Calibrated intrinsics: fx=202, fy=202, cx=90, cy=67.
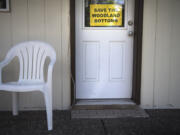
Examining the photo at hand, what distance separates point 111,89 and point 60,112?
84 centimetres

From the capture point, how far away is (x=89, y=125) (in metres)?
2.32

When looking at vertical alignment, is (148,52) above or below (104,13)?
below

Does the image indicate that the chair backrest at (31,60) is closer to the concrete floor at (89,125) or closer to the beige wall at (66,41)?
the beige wall at (66,41)

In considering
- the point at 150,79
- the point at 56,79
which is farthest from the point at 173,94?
the point at 56,79

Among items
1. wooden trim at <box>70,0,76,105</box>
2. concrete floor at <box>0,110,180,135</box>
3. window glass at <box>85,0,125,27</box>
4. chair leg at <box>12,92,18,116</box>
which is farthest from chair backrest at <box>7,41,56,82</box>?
window glass at <box>85,0,125,27</box>

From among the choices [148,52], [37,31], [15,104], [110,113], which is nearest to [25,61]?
[37,31]

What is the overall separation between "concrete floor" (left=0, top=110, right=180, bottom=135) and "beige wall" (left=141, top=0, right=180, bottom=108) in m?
0.30

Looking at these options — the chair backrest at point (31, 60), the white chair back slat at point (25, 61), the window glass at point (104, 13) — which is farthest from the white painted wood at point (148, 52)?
the white chair back slat at point (25, 61)

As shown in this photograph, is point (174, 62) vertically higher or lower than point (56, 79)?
higher

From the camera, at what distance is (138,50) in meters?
2.81

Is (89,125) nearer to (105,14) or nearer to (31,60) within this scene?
(31,60)

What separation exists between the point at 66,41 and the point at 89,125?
116 centimetres

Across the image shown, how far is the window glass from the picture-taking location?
9.58 feet

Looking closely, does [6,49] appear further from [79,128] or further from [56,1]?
[79,128]
